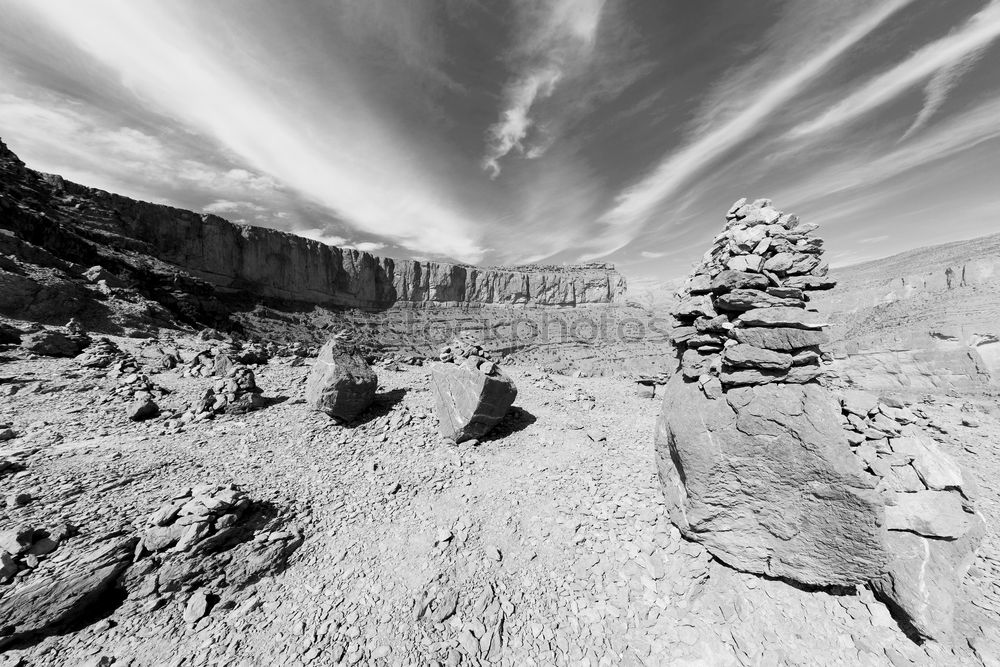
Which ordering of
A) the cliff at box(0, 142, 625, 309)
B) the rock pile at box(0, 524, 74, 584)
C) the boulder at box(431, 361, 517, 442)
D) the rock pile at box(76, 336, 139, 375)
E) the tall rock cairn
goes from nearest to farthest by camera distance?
1. the rock pile at box(0, 524, 74, 584)
2. the tall rock cairn
3. the boulder at box(431, 361, 517, 442)
4. the rock pile at box(76, 336, 139, 375)
5. the cliff at box(0, 142, 625, 309)

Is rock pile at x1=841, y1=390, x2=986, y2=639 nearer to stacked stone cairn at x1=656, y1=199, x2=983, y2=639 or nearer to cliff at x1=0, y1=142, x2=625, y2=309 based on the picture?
stacked stone cairn at x1=656, y1=199, x2=983, y2=639

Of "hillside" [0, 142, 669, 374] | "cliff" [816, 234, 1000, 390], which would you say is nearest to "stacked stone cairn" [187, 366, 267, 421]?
"hillside" [0, 142, 669, 374]

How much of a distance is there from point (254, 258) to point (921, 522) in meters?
87.7

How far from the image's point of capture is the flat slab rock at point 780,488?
488cm

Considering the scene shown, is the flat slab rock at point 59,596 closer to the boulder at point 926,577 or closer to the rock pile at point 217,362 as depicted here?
the rock pile at point 217,362

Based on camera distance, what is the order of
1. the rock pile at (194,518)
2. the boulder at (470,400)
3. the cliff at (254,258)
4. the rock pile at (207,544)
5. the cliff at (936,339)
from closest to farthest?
1. the rock pile at (207,544)
2. the rock pile at (194,518)
3. the boulder at (470,400)
4. the cliff at (936,339)
5. the cliff at (254,258)

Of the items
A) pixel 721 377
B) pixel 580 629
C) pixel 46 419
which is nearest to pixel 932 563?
pixel 721 377

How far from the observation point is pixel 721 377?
5.93 metres

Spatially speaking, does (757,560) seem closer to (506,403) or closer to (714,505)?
(714,505)

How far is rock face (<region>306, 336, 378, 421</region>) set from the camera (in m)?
10.7

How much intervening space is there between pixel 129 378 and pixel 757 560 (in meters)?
19.4

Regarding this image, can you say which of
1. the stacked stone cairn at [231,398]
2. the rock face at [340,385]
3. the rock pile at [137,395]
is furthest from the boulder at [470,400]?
the rock pile at [137,395]

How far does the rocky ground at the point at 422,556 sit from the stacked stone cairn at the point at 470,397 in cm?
56

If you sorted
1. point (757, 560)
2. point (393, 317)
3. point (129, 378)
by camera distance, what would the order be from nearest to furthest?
point (757, 560)
point (129, 378)
point (393, 317)
